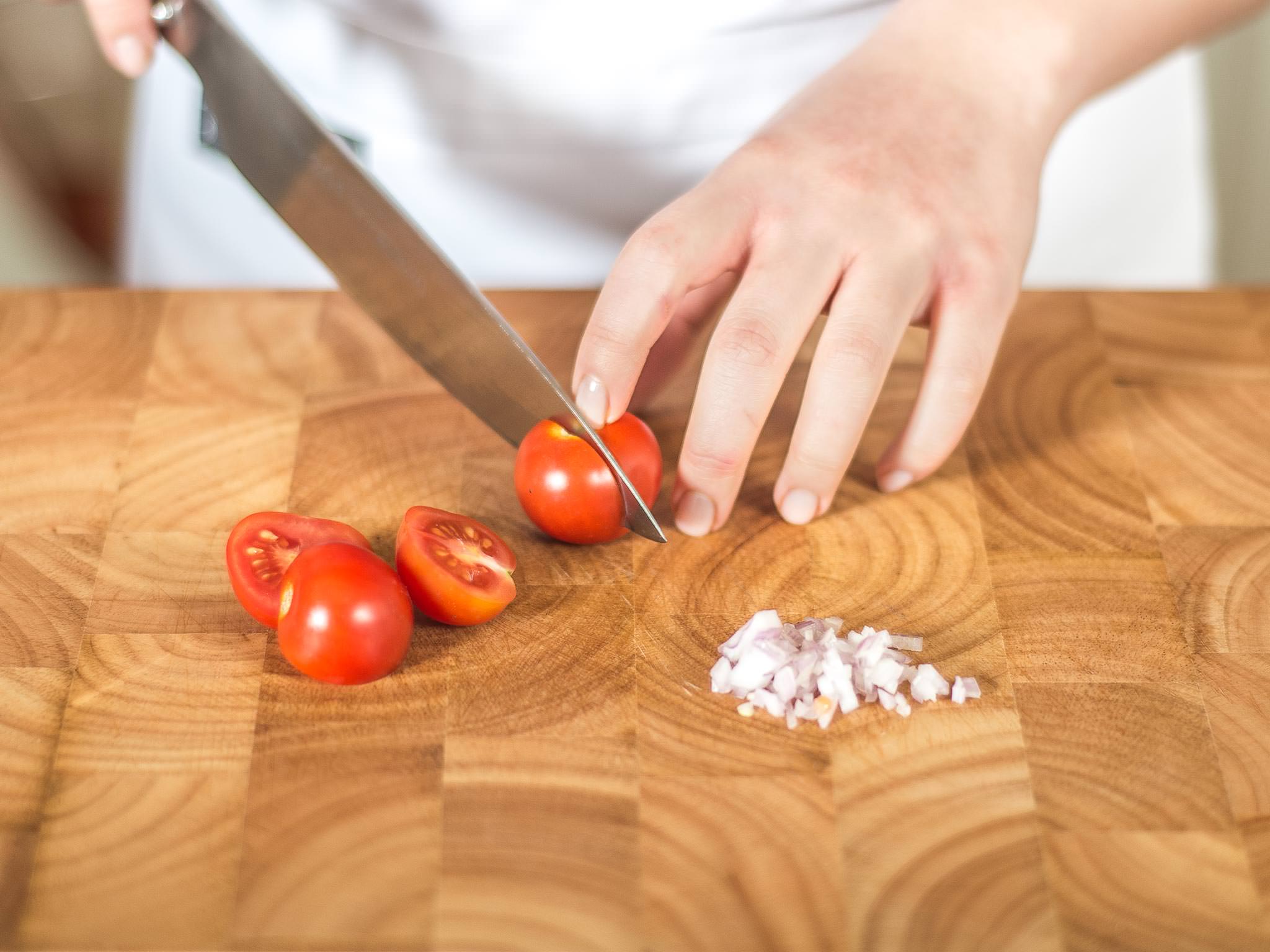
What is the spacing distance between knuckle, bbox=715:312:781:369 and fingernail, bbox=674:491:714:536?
135mm

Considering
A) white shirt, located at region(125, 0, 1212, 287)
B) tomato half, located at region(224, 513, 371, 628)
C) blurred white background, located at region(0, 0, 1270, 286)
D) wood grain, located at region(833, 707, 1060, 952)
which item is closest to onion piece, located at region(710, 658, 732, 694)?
wood grain, located at region(833, 707, 1060, 952)

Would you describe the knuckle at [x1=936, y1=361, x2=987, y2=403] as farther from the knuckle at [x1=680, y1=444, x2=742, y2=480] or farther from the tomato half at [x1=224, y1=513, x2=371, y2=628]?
the tomato half at [x1=224, y1=513, x2=371, y2=628]

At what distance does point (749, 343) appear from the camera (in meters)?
1.09

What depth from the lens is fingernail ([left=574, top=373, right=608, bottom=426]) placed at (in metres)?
1.10

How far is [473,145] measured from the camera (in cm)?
155

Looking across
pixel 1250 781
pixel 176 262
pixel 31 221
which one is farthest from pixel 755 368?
pixel 31 221

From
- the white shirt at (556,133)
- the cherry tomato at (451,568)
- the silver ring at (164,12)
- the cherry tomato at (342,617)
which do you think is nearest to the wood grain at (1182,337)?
the white shirt at (556,133)

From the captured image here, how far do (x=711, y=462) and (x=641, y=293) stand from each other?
164 millimetres

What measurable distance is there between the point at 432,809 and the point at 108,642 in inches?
13.2

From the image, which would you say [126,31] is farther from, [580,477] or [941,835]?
[941,835]

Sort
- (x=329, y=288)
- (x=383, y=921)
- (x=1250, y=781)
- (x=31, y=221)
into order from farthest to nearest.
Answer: (x=31, y=221) < (x=329, y=288) < (x=1250, y=781) < (x=383, y=921)

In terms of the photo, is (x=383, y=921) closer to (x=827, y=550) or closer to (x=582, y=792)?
(x=582, y=792)

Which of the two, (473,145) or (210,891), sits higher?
(473,145)

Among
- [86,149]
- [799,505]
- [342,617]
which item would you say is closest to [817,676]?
[799,505]
